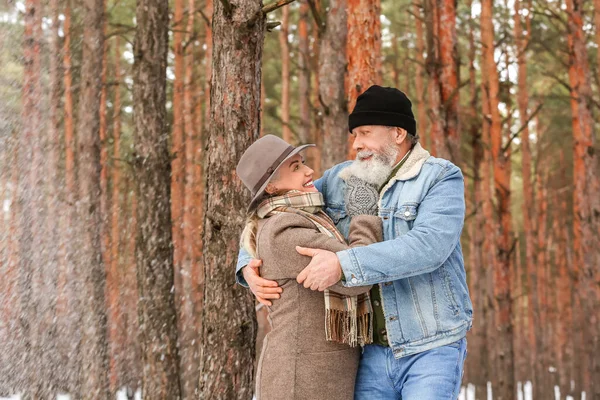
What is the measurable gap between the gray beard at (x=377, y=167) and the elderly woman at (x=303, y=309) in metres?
0.19

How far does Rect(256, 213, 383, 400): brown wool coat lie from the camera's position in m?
2.57

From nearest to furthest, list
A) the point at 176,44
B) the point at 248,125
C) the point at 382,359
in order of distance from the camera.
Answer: the point at 382,359
the point at 248,125
the point at 176,44

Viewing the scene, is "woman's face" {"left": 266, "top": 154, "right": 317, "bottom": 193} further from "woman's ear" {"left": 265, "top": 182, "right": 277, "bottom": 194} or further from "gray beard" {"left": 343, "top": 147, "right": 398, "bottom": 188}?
"gray beard" {"left": 343, "top": 147, "right": 398, "bottom": 188}

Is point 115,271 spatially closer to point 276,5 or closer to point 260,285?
point 276,5

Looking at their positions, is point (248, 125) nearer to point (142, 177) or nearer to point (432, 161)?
point (432, 161)

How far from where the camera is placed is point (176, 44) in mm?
14438

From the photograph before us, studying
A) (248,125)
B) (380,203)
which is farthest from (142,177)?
(380,203)

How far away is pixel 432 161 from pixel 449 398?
0.92 meters

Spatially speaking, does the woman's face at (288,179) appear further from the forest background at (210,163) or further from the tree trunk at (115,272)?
the tree trunk at (115,272)

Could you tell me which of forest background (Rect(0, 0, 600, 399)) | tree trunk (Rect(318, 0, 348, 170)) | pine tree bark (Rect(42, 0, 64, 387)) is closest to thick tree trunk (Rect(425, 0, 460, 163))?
forest background (Rect(0, 0, 600, 399))

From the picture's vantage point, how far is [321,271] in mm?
2482

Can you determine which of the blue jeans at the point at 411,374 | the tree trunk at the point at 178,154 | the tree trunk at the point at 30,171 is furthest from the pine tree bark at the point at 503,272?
the blue jeans at the point at 411,374

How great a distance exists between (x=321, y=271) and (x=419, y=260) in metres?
0.37

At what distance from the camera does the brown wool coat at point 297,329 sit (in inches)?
101
